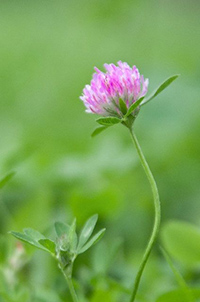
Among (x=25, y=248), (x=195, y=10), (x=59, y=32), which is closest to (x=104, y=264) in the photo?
(x=25, y=248)

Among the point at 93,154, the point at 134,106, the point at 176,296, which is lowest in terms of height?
the point at 176,296

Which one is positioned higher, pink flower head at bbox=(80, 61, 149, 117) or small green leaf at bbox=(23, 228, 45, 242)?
pink flower head at bbox=(80, 61, 149, 117)

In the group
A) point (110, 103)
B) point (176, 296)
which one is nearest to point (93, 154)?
point (176, 296)

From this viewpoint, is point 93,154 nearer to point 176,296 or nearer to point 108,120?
point 176,296

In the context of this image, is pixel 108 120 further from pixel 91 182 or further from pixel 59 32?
pixel 59 32

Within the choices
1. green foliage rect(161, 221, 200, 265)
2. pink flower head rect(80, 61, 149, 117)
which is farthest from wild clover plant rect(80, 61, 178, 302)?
green foliage rect(161, 221, 200, 265)

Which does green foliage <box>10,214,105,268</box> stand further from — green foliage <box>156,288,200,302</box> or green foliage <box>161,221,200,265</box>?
green foliage <box>161,221,200,265</box>
